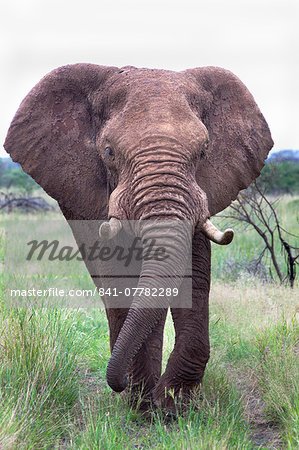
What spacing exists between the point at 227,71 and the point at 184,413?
109 inches

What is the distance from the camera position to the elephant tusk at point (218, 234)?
13.1 ft

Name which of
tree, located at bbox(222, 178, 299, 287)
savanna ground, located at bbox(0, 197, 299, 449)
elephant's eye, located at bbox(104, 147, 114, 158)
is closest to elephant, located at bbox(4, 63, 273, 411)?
elephant's eye, located at bbox(104, 147, 114, 158)

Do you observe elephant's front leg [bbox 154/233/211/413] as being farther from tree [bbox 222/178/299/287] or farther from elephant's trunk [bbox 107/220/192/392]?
tree [bbox 222/178/299/287]

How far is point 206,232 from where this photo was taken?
436 cm

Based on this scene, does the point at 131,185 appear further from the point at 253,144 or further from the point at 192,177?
the point at 253,144

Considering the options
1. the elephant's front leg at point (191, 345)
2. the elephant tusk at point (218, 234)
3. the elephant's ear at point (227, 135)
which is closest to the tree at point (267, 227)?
the elephant's ear at point (227, 135)

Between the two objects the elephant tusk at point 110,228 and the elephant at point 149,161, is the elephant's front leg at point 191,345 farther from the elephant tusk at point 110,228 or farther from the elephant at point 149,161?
the elephant tusk at point 110,228

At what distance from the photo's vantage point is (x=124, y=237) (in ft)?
16.7

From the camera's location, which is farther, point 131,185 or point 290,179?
point 290,179

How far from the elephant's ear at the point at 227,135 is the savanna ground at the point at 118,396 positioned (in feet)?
4.55

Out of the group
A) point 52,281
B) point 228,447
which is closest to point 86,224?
point 228,447

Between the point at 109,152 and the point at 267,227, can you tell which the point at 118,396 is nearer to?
the point at 109,152

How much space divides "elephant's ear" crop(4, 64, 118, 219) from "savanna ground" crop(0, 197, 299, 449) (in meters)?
Answer: 1.00

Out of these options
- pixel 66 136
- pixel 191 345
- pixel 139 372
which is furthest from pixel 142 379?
pixel 66 136
